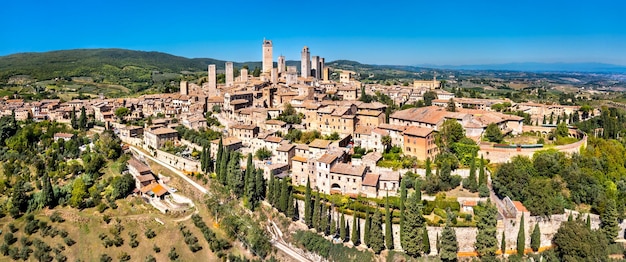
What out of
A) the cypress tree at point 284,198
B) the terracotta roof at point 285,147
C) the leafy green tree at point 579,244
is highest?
the terracotta roof at point 285,147

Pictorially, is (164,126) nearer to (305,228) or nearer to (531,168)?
(305,228)

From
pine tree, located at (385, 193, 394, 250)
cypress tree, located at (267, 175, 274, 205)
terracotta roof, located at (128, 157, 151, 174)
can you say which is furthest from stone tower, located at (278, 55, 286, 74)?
pine tree, located at (385, 193, 394, 250)

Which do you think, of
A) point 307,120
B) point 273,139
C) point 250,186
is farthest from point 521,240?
point 307,120

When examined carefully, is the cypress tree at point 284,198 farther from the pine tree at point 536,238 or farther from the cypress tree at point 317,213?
the pine tree at point 536,238

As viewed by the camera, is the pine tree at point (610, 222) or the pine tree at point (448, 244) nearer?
the pine tree at point (448, 244)

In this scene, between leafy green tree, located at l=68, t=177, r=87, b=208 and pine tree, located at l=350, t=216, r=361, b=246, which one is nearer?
pine tree, located at l=350, t=216, r=361, b=246

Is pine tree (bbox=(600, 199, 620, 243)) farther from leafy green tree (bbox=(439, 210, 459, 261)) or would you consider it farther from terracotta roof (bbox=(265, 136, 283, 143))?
terracotta roof (bbox=(265, 136, 283, 143))

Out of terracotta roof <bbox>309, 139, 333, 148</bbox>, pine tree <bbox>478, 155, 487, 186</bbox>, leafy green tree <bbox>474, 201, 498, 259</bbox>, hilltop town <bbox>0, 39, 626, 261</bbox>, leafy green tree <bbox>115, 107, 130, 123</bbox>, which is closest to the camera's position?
leafy green tree <bbox>474, 201, 498, 259</bbox>

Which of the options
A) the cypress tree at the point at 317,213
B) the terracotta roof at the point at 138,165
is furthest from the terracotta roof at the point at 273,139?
the terracotta roof at the point at 138,165
